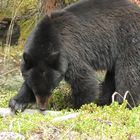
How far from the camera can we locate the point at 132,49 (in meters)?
6.99

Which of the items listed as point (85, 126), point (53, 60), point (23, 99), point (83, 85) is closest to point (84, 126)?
point (85, 126)

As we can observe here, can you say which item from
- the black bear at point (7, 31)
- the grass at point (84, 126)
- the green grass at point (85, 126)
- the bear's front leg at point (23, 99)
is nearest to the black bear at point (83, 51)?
the bear's front leg at point (23, 99)

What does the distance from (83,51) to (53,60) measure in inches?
24.9

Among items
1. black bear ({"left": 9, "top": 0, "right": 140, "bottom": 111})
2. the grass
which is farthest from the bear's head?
the grass

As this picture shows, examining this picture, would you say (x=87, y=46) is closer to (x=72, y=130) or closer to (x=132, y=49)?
(x=132, y=49)

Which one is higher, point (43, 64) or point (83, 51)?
point (83, 51)

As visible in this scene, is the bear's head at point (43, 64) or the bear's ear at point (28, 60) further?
the bear's head at point (43, 64)

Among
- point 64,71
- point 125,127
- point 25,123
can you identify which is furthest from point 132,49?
point 25,123

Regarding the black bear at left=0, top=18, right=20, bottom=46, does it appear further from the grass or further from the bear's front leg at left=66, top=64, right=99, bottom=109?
the grass

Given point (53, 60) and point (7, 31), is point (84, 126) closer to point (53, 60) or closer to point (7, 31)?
point (53, 60)

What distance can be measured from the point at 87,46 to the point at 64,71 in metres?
0.67

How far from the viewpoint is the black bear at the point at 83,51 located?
21.4ft

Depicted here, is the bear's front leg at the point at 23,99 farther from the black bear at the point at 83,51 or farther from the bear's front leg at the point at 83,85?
the bear's front leg at the point at 83,85

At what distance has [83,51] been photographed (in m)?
6.87
